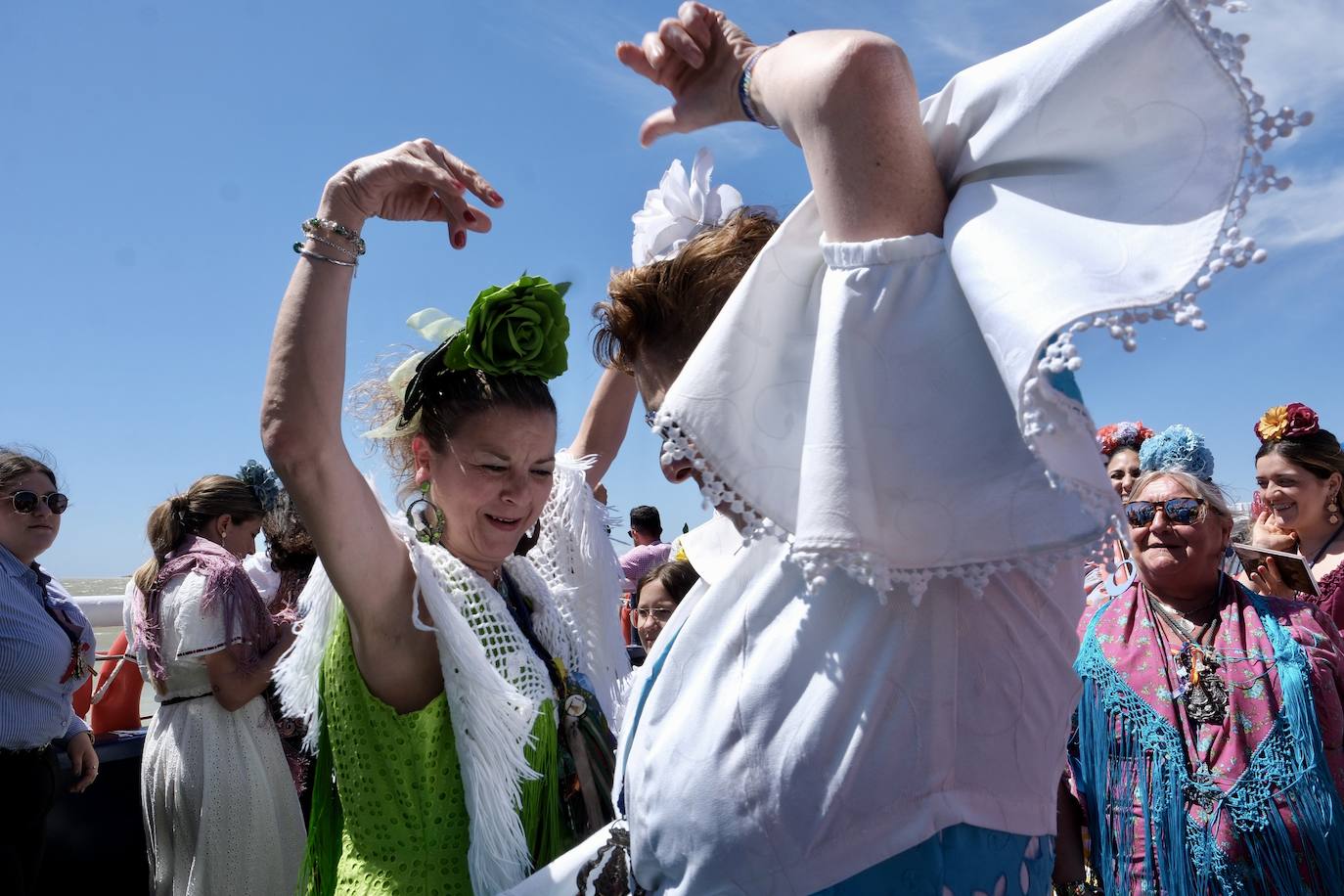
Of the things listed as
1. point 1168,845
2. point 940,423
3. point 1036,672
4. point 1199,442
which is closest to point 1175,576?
point 1199,442

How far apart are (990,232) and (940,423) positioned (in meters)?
0.18

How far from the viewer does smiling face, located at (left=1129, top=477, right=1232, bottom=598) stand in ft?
9.80

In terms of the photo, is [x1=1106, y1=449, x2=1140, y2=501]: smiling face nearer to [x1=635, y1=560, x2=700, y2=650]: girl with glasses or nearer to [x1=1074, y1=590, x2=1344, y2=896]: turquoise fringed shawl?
[x1=1074, y1=590, x2=1344, y2=896]: turquoise fringed shawl

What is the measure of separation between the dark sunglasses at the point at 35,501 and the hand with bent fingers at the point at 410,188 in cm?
360

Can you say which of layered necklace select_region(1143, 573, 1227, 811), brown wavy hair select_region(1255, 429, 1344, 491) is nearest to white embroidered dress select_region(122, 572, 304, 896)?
layered necklace select_region(1143, 573, 1227, 811)

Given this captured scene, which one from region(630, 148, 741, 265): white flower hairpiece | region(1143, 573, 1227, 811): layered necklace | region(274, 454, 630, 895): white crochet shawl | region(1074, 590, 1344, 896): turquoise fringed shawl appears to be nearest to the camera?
region(630, 148, 741, 265): white flower hairpiece

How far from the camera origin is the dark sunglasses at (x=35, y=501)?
13.6 feet

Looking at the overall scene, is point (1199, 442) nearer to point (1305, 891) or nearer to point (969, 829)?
point (1305, 891)

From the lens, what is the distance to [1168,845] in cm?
267

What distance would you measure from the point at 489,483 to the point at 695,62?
112 centimetres

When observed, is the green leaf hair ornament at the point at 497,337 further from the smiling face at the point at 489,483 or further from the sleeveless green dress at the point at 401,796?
the sleeveless green dress at the point at 401,796

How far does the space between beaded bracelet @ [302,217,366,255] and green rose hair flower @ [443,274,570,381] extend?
482mm

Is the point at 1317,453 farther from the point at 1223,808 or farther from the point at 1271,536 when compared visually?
the point at 1223,808

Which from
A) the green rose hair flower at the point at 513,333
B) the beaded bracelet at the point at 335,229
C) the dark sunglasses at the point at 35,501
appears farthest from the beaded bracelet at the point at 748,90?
the dark sunglasses at the point at 35,501
